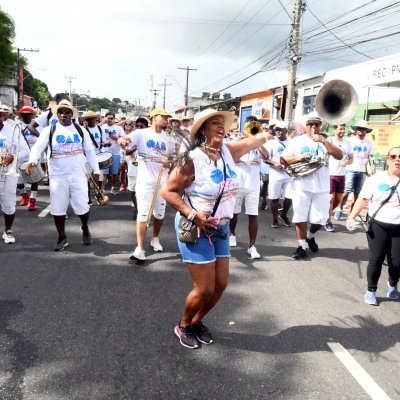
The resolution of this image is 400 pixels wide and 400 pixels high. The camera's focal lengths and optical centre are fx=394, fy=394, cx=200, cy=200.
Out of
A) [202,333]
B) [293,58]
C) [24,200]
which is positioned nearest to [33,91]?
[293,58]

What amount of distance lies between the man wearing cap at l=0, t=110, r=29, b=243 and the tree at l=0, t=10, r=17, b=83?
62.2 meters

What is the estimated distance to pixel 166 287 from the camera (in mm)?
4406

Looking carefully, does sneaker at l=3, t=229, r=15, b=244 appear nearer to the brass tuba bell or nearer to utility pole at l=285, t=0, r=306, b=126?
the brass tuba bell

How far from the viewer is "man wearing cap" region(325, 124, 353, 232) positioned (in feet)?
23.7

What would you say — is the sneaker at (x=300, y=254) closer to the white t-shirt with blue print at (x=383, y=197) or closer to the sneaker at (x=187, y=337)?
the white t-shirt with blue print at (x=383, y=197)

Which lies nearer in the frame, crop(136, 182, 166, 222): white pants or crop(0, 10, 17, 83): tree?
crop(136, 182, 166, 222): white pants

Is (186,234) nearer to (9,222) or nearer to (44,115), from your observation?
(9,222)

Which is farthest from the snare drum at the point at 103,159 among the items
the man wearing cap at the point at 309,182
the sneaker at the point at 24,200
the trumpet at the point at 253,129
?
the trumpet at the point at 253,129

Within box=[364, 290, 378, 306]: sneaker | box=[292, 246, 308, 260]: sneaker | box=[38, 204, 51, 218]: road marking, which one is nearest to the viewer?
box=[364, 290, 378, 306]: sneaker

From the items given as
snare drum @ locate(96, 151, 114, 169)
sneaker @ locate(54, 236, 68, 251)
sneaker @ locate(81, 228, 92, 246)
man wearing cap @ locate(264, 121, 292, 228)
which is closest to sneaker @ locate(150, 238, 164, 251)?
sneaker @ locate(81, 228, 92, 246)

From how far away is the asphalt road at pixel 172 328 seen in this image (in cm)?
272

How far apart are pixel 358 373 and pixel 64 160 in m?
4.26

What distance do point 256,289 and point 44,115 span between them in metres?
5.88

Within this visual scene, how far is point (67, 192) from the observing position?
5.46m
